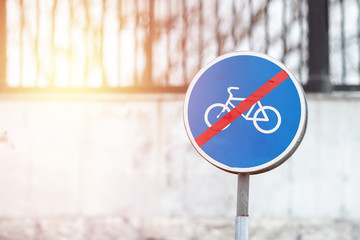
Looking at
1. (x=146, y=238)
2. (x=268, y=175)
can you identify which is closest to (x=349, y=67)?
(x=268, y=175)

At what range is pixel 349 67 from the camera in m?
4.33

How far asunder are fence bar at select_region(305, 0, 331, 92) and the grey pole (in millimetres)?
2245

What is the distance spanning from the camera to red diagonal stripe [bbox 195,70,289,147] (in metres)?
2.18

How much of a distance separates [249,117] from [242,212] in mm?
430

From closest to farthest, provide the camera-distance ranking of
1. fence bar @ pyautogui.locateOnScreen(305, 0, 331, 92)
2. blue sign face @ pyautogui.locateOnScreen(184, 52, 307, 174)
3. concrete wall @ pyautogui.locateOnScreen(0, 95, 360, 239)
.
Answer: blue sign face @ pyautogui.locateOnScreen(184, 52, 307, 174) < concrete wall @ pyautogui.locateOnScreen(0, 95, 360, 239) < fence bar @ pyautogui.locateOnScreen(305, 0, 331, 92)

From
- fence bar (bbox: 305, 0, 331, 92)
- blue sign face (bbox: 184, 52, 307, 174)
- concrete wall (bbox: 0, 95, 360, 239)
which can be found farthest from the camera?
fence bar (bbox: 305, 0, 331, 92)

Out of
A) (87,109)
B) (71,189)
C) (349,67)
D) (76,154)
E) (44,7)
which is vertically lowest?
(71,189)

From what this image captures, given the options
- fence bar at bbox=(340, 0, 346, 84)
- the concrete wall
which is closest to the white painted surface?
the concrete wall

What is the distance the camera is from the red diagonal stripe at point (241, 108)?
2180mm

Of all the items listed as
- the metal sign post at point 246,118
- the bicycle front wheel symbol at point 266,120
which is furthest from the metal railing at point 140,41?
the bicycle front wheel symbol at point 266,120

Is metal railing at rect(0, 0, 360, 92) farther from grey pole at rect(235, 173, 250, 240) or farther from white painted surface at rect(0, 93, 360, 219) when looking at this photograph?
grey pole at rect(235, 173, 250, 240)

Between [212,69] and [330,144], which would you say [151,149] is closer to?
[330,144]

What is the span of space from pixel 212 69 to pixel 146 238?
2.12 m

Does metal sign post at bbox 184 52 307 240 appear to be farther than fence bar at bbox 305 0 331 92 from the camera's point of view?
No
